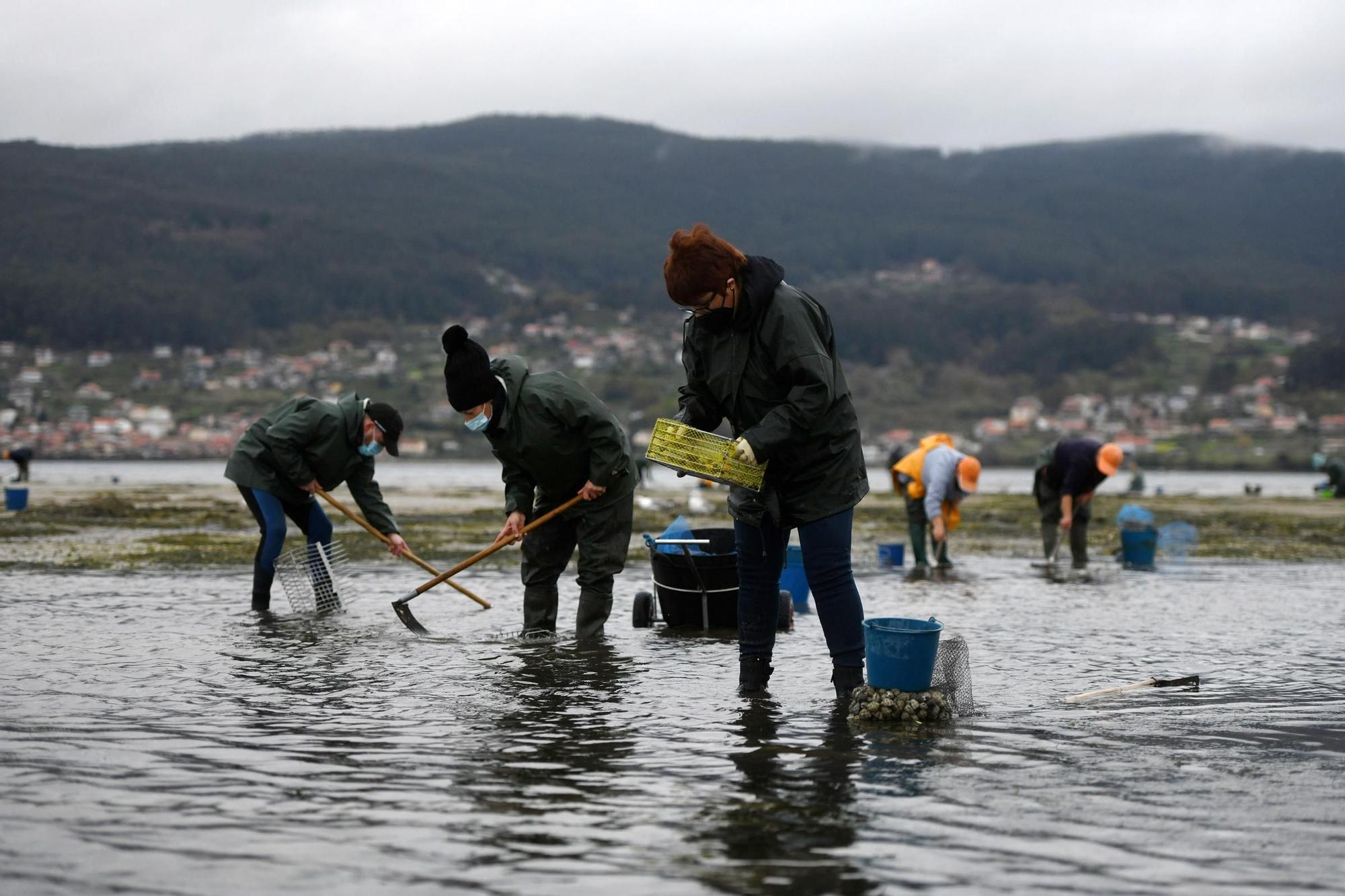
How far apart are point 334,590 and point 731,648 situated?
11.2 ft

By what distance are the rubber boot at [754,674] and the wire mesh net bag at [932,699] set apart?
0.58m

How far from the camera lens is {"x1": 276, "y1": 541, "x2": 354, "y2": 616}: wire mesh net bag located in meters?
9.89

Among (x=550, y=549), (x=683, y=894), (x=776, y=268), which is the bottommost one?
(x=683, y=894)

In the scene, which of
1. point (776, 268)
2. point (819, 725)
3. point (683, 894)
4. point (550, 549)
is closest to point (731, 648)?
point (550, 549)

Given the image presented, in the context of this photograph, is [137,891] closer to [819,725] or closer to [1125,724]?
[819,725]

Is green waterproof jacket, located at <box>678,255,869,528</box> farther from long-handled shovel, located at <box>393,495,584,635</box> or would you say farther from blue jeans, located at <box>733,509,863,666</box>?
long-handled shovel, located at <box>393,495,584,635</box>

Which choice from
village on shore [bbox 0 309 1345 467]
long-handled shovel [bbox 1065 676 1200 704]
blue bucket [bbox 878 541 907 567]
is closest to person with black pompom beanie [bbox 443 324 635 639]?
long-handled shovel [bbox 1065 676 1200 704]

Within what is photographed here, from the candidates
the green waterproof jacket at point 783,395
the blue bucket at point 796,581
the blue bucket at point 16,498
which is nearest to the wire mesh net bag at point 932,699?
the green waterproof jacket at point 783,395

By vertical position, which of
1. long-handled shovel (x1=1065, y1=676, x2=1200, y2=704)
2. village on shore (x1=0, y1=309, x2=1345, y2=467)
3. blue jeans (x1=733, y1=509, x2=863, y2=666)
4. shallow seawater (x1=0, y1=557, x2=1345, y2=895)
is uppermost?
village on shore (x1=0, y1=309, x2=1345, y2=467)

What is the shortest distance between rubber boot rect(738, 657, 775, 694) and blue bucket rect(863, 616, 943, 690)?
714 mm

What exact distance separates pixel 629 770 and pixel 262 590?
19.2ft

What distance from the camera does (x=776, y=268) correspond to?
18.8ft

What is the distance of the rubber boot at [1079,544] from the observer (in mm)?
15202

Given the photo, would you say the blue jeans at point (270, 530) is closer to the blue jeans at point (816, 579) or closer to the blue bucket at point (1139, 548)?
the blue jeans at point (816, 579)
